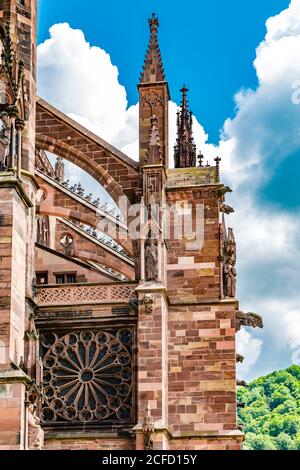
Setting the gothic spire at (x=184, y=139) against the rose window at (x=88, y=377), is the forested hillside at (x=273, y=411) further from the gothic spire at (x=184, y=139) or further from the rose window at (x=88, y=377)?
the rose window at (x=88, y=377)

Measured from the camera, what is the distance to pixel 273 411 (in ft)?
372

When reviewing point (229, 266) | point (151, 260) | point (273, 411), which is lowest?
point (151, 260)

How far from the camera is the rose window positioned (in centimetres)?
3447

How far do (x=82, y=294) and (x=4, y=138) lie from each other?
1215 centimetres

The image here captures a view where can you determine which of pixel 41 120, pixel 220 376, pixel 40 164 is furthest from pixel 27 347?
pixel 40 164

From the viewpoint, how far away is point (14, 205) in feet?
74.4

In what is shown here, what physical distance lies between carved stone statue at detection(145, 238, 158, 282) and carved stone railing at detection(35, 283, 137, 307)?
2.82 ft

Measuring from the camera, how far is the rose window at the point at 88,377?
113 ft

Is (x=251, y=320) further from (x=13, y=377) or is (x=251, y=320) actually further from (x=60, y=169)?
(x=60, y=169)

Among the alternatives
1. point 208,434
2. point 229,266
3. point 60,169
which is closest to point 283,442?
point 60,169

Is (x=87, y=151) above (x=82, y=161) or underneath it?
above

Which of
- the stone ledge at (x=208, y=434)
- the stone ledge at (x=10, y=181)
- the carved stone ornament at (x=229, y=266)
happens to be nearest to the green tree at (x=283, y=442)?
the carved stone ornament at (x=229, y=266)

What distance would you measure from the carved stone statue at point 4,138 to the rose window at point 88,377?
470 inches

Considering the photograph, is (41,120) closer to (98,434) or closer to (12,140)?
(98,434)
